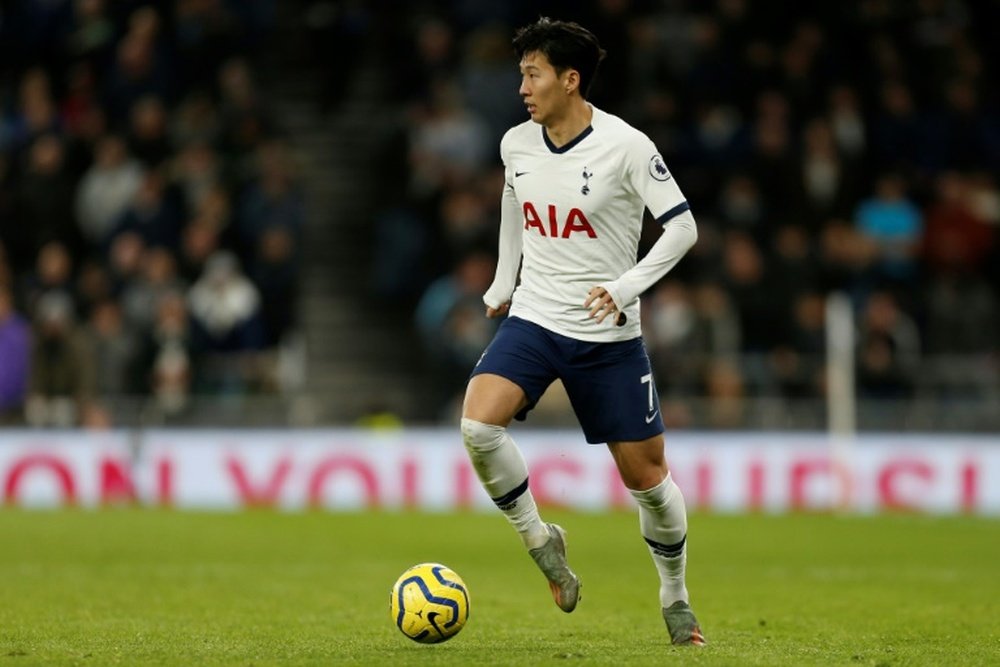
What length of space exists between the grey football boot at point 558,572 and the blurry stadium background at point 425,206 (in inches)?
407

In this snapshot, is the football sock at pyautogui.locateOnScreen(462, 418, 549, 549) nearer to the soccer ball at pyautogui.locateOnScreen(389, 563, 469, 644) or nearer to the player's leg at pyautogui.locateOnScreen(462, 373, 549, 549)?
the player's leg at pyautogui.locateOnScreen(462, 373, 549, 549)

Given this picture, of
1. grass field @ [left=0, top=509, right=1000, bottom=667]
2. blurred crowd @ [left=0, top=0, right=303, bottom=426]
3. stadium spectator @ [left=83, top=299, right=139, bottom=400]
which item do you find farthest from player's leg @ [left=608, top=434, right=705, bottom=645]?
stadium spectator @ [left=83, top=299, right=139, bottom=400]

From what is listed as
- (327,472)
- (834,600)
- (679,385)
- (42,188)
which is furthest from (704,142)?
(834,600)

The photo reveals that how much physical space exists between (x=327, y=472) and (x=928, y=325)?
6.18m

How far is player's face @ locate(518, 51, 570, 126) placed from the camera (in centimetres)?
778

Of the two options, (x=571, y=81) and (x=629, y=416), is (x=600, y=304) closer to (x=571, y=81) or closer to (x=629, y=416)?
(x=629, y=416)

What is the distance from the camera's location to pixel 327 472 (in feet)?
62.5

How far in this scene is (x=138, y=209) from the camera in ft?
66.2

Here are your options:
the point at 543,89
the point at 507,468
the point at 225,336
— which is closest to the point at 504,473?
the point at 507,468

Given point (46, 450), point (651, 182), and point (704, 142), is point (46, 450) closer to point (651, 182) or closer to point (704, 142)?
point (704, 142)

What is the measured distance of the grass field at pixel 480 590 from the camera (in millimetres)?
7664

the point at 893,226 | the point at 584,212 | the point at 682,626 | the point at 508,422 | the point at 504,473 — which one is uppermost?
the point at 893,226

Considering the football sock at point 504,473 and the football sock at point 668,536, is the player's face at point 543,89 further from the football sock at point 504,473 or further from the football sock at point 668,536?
the football sock at point 668,536

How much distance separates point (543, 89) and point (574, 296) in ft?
2.85
